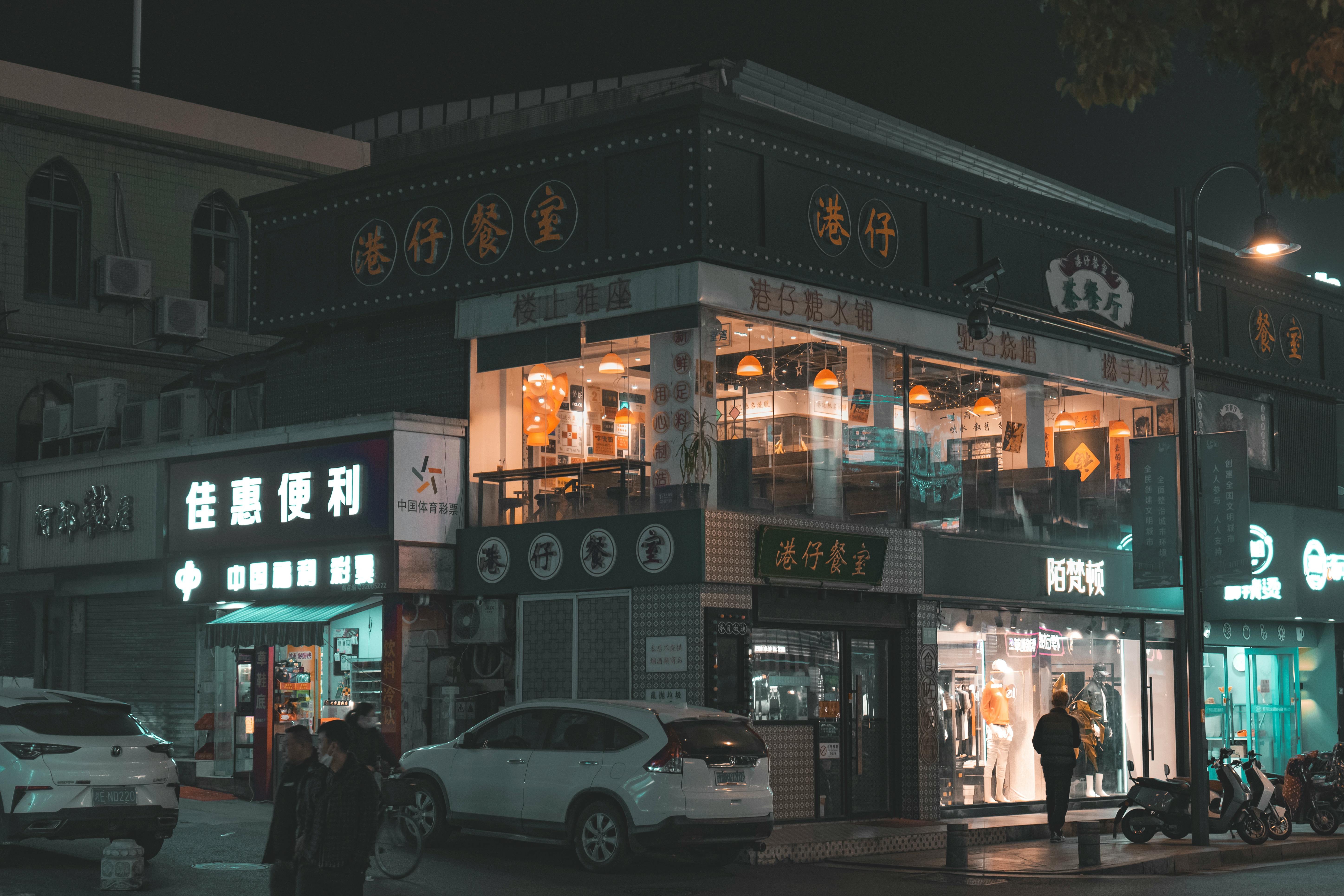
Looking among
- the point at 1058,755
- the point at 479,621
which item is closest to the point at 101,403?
the point at 479,621

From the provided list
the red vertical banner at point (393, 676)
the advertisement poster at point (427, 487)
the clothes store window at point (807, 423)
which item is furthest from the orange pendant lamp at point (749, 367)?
the red vertical banner at point (393, 676)

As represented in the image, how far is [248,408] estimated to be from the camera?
24922mm

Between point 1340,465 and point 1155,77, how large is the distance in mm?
53031

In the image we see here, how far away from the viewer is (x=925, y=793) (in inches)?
819

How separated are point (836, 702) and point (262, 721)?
835 cm

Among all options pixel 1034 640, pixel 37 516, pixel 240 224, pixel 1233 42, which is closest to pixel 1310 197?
pixel 1233 42

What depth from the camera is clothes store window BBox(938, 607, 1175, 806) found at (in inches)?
864

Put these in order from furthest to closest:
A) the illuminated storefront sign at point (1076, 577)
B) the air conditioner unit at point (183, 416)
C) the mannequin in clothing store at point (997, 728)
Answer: the air conditioner unit at point (183, 416) < the illuminated storefront sign at point (1076, 577) < the mannequin in clothing store at point (997, 728)

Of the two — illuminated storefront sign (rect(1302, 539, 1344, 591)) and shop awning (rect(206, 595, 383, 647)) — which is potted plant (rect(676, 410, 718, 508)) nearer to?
shop awning (rect(206, 595, 383, 647))

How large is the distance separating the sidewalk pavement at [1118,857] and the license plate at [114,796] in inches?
304

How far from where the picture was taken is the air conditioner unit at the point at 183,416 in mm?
24875

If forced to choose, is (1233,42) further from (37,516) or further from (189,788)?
(37,516)

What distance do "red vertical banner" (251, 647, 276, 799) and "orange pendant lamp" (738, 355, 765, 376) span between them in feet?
26.8

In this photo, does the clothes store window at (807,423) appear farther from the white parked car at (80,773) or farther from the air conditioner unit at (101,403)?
the air conditioner unit at (101,403)
